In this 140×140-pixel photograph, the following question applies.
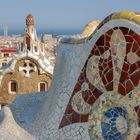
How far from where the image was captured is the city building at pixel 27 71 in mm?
12000

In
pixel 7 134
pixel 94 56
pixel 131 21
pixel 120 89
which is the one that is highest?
pixel 131 21

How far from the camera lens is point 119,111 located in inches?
199

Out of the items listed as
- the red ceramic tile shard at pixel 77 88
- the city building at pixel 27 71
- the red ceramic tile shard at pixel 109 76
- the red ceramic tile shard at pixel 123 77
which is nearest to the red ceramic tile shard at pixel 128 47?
the red ceramic tile shard at pixel 123 77

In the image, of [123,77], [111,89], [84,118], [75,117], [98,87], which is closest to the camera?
[123,77]

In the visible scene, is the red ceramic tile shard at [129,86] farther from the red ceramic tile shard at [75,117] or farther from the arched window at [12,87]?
the arched window at [12,87]

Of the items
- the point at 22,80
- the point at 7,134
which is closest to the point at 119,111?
the point at 7,134

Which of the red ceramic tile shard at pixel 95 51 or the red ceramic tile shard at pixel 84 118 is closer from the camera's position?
the red ceramic tile shard at pixel 95 51

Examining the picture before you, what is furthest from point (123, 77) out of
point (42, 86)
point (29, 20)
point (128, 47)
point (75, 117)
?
point (29, 20)

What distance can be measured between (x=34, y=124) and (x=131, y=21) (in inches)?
85.2

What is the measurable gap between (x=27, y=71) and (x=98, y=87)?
7007mm

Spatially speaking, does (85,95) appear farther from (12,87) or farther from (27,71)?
(12,87)

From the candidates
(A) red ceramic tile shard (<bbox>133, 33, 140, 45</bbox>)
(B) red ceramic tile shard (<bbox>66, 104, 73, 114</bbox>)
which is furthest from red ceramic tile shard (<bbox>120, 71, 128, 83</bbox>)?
(B) red ceramic tile shard (<bbox>66, 104, 73, 114</bbox>)

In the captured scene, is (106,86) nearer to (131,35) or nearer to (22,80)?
(131,35)

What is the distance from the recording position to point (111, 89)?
5121mm
